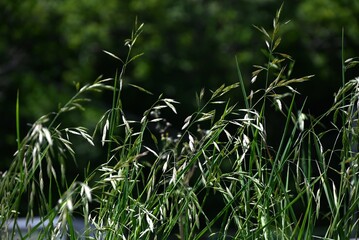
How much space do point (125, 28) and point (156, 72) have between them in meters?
0.70

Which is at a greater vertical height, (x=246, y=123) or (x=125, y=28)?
(x=246, y=123)

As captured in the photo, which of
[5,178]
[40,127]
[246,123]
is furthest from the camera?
[246,123]

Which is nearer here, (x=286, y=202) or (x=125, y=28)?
(x=286, y=202)

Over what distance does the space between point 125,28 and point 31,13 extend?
1214mm

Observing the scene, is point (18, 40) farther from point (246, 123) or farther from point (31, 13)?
point (246, 123)

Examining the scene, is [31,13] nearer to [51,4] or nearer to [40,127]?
[51,4]

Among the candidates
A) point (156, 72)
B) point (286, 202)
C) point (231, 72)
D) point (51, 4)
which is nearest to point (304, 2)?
point (231, 72)

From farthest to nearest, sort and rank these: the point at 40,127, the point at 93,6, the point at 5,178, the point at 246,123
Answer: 1. the point at 93,6
2. the point at 246,123
3. the point at 5,178
4. the point at 40,127

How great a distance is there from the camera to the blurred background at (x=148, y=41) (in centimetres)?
996

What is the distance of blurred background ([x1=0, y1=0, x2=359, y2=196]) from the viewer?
32.7 ft

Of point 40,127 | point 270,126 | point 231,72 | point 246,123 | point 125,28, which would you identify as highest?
point 40,127

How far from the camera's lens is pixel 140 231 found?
72.7 inches

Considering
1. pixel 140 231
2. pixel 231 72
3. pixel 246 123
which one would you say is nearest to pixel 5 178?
pixel 140 231

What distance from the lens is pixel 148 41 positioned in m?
10.1
